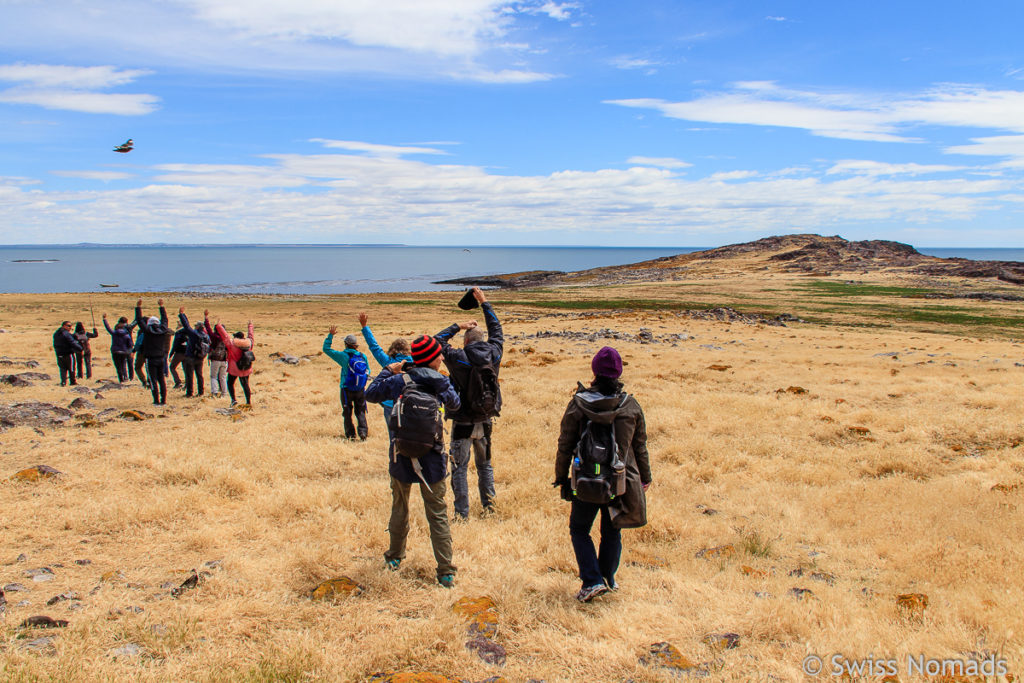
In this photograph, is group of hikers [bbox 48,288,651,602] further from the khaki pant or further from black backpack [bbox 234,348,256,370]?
black backpack [bbox 234,348,256,370]

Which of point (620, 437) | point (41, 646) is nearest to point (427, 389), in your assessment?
point (620, 437)

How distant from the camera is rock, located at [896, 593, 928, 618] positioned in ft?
17.8

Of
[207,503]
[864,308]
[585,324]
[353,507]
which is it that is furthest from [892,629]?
[864,308]

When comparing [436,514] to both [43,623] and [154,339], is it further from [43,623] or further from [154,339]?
[154,339]

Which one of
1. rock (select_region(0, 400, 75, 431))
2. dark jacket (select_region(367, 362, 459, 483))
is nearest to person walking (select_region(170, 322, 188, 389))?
rock (select_region(0, 400, 75, 431))

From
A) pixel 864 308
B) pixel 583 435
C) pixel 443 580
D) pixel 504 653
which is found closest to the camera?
pixel 504 653

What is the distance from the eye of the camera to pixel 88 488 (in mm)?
8891

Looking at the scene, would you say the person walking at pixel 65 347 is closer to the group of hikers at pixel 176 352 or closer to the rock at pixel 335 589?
the group of hikers at pixel 176 352

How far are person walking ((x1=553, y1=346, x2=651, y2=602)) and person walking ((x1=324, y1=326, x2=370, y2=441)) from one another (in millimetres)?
6680

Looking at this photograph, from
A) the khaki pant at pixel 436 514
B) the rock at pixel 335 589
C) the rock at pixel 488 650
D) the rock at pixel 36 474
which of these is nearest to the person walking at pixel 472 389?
the khaki pant at pixel 436 514

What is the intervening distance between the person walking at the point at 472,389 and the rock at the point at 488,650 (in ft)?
9.45

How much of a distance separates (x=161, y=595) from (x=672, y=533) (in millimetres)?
5770

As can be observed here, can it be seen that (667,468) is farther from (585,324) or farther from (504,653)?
(585,324)

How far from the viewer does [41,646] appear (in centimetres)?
465
